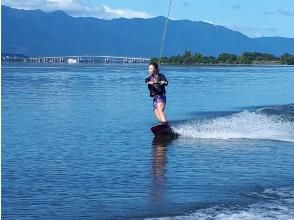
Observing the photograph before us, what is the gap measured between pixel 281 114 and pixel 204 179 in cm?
1093

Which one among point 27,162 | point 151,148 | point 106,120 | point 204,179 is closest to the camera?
point 204,179

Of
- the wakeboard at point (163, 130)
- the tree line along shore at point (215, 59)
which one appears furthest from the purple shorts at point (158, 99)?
the tree line along shore at point (215, 59)

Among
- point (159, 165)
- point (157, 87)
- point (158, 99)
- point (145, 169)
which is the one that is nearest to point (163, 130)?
point (158, 99)

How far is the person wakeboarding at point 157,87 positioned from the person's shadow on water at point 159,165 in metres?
0.62

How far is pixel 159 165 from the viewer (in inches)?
431

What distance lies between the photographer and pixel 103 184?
9.32m

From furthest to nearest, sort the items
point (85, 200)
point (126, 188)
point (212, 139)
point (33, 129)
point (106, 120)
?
point (106, 120) → point (33, 129) → point (212, 139) → point (126, 188) → point (85, 200)

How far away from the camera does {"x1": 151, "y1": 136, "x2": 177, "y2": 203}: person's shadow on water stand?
867 centimetres

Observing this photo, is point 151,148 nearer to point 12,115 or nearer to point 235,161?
point 235,161

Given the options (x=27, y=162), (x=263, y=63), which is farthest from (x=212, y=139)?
(x=263, y=63)

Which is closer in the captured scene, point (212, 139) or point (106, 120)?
point (212, 139)

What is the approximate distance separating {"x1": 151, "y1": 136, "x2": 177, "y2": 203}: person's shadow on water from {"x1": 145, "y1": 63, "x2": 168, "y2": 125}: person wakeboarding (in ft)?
2.02

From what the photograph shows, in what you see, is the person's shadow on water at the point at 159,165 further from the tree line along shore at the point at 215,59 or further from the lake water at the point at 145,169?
the tree line along shore at the point at 215,59

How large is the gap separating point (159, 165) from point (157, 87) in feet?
14.7
